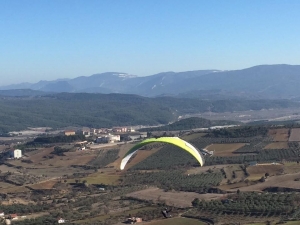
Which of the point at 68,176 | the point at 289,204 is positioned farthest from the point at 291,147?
the point at 289,204

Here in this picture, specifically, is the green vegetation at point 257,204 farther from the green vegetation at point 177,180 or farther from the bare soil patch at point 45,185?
the bare soil patch at point 45,185

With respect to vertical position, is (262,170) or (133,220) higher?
(262,170)

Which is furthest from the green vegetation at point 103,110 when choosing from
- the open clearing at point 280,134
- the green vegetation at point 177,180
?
the green vegetation at point 177,180

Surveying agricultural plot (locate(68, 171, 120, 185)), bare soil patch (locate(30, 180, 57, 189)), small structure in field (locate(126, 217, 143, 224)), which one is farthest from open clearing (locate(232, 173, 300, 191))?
bare soil patch (locate(30, 180, 57, 189))

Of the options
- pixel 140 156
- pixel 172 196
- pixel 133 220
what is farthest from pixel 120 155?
pixel 133 220

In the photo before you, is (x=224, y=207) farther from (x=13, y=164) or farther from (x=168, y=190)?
(x=13, y=164)

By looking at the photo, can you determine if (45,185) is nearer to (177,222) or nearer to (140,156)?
(140,156)
